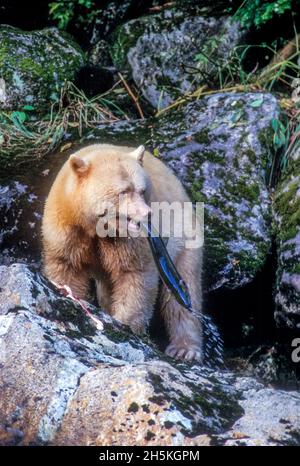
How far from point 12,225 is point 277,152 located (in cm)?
284

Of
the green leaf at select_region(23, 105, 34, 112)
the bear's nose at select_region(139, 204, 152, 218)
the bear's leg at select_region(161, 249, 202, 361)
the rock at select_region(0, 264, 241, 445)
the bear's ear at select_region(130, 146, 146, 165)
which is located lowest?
the bear's leg at select_region(161, 249, 202, 361)

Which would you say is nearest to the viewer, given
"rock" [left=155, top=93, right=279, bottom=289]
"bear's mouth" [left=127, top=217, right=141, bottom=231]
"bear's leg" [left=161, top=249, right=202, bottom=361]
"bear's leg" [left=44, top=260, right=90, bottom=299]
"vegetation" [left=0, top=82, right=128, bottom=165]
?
"bear's mouth" [left=127, top=217, right=141, bottom=231]

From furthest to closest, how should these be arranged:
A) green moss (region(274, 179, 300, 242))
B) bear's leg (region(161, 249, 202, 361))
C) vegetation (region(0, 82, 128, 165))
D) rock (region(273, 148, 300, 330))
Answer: vegetation (region(0, 82, 128, 165)) < green moss (region(274, 179, 300, 242)) < bear's leg (region(161, 249, 202, 361)) < rock (region(273, 148, 300, 330))

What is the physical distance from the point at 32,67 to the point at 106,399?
6038 millimetres

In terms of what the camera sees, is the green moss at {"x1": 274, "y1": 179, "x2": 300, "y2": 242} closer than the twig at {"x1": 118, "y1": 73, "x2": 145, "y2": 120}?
Yes

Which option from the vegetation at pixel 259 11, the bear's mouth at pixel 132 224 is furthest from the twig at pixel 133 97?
the bear's mouth at pixel 132 224

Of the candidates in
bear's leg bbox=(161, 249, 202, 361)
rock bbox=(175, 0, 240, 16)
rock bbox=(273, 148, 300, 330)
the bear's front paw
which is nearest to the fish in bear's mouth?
bear's leg bbox=(161, 249, 202, 361)

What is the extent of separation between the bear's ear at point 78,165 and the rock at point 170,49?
13.1ft

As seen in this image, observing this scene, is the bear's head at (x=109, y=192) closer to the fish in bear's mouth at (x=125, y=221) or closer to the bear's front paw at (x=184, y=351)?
the fish in bear's mouth at (x=125, y=221)

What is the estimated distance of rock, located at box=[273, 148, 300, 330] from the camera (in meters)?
6.47

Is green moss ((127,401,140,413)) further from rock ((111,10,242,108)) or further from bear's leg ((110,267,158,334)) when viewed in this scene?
rock ((111,10,242,108))

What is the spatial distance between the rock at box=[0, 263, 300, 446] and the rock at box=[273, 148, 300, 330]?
72.7 inches
